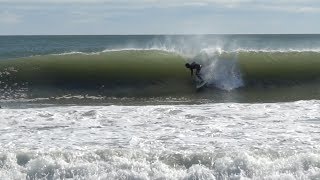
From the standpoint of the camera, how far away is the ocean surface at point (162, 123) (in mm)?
7906

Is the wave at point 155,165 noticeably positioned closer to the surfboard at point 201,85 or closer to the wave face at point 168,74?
the wave face at point 168,74

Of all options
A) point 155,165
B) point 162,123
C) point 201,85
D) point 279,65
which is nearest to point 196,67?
point 201,85

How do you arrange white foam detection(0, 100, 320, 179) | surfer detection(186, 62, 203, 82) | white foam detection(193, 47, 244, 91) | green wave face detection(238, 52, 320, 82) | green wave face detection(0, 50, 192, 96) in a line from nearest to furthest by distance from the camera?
1. white foam detection(0, 100, 320, 179)
2. white foam detection(193, 47, 244, 91)
3. green wave face detection(0, 50, 192, 96)
4. surfer detection(186, 62, 203, 82)
5. green wave face detection(238, 52, 320, 82)

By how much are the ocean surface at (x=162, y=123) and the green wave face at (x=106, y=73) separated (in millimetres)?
53

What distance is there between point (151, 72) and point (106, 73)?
167 centimetres

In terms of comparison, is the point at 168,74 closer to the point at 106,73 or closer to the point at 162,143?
the point at 106,73

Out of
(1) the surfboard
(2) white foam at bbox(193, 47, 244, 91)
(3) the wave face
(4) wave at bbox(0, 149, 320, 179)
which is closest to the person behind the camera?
(4) wave at bbox(0, 149, 320, 179)

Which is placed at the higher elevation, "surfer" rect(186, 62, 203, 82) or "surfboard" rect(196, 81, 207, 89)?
"surfer" rect(186, 62, 203, 82)

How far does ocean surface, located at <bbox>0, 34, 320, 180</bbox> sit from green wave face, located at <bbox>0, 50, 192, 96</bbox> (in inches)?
2.1

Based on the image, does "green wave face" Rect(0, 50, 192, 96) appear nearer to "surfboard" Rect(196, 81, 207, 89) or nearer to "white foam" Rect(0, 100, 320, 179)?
"surfboard" Rect(196, 81, 207, 89)

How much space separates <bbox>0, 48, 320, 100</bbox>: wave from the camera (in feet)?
62.3

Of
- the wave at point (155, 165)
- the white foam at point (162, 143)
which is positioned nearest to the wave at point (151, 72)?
the white foam at point (162, 143)

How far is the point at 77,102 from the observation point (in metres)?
16.2

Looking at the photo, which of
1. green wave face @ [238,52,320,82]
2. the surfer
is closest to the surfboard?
the surfer
